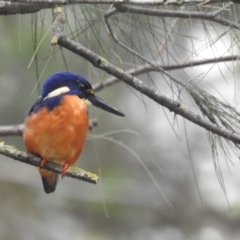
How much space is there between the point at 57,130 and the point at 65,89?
0.52 ft

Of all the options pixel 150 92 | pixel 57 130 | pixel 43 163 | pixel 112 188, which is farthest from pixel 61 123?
pixel 112 188

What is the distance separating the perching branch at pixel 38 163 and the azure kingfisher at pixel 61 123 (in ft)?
0.07

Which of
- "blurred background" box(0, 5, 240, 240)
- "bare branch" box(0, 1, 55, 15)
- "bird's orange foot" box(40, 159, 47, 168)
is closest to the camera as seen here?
"bare branch" box(0, 1, 55, 15)

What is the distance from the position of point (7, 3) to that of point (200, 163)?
257 cm

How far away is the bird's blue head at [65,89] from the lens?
199cm

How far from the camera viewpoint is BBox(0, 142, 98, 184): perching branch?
5.51 feet

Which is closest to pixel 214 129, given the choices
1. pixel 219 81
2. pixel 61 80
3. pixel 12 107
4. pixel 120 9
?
pixel 120 9

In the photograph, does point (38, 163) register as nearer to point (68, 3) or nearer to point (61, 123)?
point (61, 123)

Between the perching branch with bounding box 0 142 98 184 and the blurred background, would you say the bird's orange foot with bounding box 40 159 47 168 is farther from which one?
the blurred background

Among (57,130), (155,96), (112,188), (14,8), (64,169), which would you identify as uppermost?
(14,8)

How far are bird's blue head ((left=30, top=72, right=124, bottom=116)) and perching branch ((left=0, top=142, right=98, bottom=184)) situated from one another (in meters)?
0.19

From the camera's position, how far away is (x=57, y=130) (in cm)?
193

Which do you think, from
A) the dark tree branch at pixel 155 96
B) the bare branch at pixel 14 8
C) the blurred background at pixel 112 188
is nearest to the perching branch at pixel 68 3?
the bare branch at pixel 14 8

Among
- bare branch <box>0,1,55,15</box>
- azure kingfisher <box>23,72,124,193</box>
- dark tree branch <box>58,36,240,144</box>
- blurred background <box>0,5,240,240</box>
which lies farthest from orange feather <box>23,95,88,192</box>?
blurred background <box>0,5,240,240</box>
